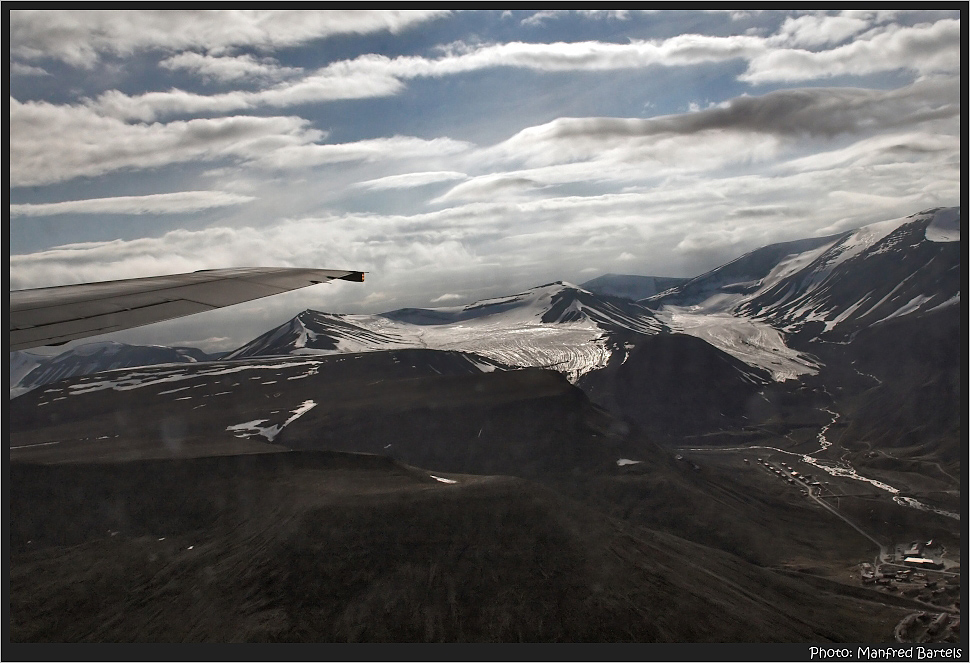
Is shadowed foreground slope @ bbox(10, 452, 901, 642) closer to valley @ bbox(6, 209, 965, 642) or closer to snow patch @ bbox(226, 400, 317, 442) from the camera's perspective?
valley @ bbox(6, 209, 965, 642)

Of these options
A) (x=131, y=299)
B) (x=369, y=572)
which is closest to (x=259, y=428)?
(x=369, y=572)

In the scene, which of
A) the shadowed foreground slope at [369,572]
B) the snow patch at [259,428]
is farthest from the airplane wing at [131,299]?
the snow patch at [259,428]

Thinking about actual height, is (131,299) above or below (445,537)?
above

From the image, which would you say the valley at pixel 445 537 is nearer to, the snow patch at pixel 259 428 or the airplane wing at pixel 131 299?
the snow patch at pixel 259 428

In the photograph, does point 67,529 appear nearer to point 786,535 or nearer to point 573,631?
point 573,631

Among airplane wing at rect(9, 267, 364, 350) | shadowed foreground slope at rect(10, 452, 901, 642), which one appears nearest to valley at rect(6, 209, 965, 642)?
shadowed foreground slope at rect(10, 452, 901, 642)

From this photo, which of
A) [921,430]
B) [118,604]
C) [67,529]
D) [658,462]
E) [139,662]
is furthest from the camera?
[921,430]

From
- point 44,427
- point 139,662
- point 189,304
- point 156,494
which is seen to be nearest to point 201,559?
point 139,662

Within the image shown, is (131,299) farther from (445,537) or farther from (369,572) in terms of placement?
(445,537)

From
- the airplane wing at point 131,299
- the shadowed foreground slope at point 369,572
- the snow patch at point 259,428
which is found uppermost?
the airplane wing at point 131,299
